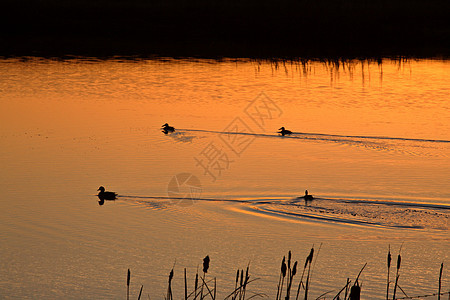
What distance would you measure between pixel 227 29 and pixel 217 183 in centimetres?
2433

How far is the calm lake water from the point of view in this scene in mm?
9141

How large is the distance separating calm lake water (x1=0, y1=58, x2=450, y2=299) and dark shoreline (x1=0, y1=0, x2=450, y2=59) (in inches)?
308

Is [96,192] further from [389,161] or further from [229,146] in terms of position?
[389,161]

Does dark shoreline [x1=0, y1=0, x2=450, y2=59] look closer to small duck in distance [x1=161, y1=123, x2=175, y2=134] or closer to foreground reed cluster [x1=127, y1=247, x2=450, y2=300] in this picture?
small duck in distance [x1=161, y1=123, x2=175, y2=134]

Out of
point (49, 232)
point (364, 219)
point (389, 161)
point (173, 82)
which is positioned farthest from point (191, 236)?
point (173, 82)

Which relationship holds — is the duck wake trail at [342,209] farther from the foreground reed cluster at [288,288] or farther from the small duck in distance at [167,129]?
the small duck in distance at [167,129]

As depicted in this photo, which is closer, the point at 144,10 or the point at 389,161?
the point at 389,161

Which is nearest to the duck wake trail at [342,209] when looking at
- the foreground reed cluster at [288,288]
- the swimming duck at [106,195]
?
the swimming duck at [106,195]

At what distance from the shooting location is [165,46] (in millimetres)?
34562

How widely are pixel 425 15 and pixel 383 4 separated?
14.5 feet

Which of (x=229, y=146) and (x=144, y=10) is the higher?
(x=144, y=10)

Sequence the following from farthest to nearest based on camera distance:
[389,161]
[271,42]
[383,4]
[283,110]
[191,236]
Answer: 1. [383,4]
2. [271,42]
3. [283,110]
4. [389,161]
5. [191,236]

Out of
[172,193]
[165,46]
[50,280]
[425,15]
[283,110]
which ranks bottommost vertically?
[50,280]

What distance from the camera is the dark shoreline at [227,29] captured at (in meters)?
32.9
